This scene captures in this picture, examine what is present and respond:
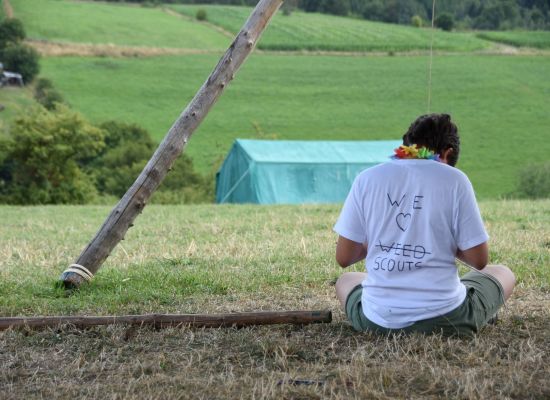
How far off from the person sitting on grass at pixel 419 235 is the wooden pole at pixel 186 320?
49 cm

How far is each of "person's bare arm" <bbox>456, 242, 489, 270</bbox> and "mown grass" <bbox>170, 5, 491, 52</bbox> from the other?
49140 mm

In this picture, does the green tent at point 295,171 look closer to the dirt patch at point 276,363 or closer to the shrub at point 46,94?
the dirt patch at point 276,363

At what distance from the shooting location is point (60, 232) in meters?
12.6

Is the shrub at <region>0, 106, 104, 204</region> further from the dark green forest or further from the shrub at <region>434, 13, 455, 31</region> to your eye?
the shrub at <region>434, 13, 455, 31</region>

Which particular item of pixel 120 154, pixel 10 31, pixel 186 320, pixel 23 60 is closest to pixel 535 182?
pixel 120 154

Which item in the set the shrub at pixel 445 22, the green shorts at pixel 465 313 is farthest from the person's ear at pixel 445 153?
the shrub at pixel 445 22

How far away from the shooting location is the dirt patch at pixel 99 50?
60.1m

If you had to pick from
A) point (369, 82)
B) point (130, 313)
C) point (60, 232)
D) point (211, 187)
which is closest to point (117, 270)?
point (130, 313)

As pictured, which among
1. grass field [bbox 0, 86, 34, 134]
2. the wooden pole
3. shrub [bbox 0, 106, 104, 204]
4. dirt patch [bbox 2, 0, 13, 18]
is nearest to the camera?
the wooden pole

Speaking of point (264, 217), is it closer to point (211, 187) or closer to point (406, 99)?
point (211, 187)

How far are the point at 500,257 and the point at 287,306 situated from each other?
284cm

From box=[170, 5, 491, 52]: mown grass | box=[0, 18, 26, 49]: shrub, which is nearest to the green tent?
box=[170, 5, 491, 52]: mown grass

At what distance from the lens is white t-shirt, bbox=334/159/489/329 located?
4.61 m

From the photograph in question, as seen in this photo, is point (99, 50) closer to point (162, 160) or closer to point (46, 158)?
point (46, 158)
